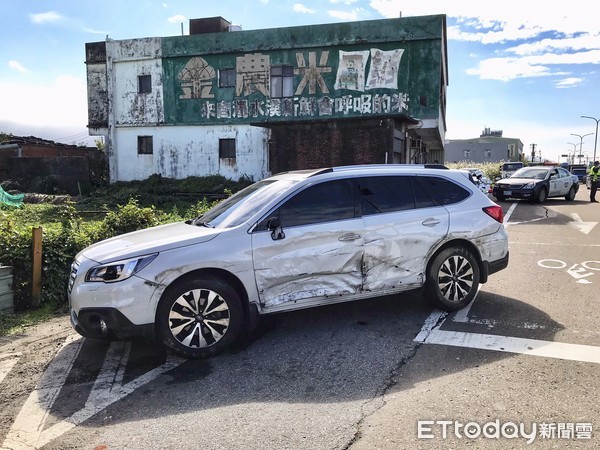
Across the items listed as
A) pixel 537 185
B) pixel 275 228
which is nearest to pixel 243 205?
pixel 275 228

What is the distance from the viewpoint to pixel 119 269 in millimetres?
4246

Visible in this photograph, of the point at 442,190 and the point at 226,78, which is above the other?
the point at 226,78

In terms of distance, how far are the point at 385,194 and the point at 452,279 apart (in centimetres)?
125

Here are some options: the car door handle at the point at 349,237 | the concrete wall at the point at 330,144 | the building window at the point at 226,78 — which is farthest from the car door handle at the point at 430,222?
the building window at the point at 226,78

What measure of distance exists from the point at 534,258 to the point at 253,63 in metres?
19.2

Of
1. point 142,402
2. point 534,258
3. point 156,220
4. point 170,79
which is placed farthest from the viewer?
point 170,79

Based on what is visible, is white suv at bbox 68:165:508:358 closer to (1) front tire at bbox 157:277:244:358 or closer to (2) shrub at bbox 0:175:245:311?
(1) front tire at bbox 157:277:244:358

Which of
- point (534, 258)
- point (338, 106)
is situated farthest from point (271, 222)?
point (338, 106)

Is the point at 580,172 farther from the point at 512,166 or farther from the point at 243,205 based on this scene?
the point at 243,205

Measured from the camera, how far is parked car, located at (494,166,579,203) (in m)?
18.9

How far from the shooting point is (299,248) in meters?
4.69

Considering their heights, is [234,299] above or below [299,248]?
below

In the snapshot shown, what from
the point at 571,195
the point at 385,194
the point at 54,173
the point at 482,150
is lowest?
the point at 571,195

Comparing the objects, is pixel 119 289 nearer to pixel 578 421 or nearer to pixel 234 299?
pixel 234 299
